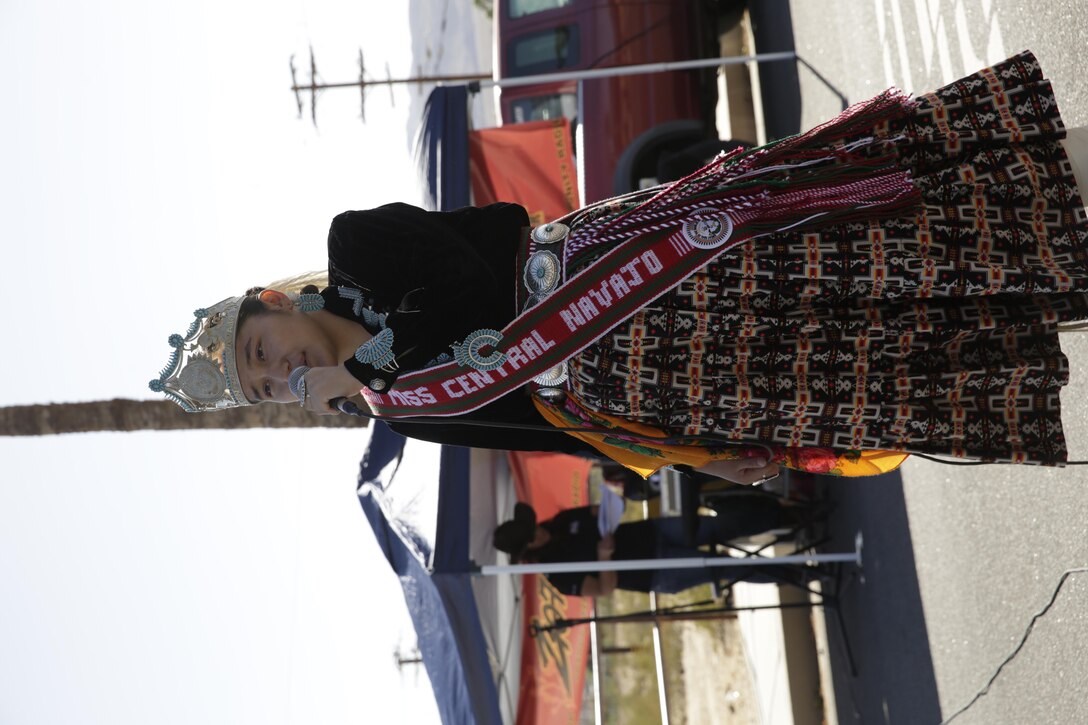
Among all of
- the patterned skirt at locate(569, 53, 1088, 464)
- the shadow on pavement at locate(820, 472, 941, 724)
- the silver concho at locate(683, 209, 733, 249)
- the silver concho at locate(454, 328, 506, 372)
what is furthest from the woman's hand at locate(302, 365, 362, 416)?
the shadow on pavement at locate(820, 472, 941, 724)

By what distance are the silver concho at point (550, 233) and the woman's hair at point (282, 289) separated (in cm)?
66

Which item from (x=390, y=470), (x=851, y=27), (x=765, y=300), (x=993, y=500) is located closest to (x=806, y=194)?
(x=765, y=300)

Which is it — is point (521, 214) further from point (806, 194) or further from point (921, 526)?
point (921, 526)

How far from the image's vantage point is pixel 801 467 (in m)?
2.71

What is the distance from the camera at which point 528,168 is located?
6.53 m

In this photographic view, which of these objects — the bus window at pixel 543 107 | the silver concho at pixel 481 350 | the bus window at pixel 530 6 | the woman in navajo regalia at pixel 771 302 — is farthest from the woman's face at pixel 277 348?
the bus window at pixel 530 6

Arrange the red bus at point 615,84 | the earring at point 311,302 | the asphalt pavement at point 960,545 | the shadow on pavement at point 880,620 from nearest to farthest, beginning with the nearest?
the earring at point 311,302, the asphalt pavement at point 960,545, the shadow on pavement at point 880,620, the red bus at point 615,84

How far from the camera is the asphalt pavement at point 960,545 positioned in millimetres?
3113

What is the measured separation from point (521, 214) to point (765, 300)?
0.73 m

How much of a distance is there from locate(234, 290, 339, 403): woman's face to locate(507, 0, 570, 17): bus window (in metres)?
6.91

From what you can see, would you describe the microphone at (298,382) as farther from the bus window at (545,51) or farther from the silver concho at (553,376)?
the bus window at (545,51)

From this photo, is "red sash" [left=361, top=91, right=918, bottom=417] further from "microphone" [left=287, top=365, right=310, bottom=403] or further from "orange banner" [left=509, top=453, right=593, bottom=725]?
"orange banner" [left=509, top=453, right=593, bottom=725]

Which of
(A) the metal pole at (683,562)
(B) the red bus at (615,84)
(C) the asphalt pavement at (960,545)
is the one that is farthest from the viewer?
(B) the red bus at (615,84)

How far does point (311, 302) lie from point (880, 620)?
147 inches
